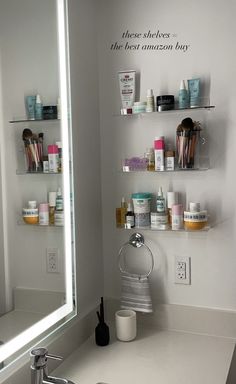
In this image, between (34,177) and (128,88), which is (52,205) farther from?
(128,88)

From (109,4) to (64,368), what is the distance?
1.42 metres

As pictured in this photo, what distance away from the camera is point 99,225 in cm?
190

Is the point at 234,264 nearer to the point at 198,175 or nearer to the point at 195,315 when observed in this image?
the point at 195,315

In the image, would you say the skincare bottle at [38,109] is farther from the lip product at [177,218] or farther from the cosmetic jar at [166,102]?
the lip product at [177,218]

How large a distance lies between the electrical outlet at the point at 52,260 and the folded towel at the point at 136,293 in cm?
34

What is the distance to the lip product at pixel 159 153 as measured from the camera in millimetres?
1729

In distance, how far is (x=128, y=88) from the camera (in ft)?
5.89

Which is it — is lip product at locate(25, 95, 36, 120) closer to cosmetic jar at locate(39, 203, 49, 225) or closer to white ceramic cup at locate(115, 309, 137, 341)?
cosmetic jar at locate(39, 203, 49, 225)

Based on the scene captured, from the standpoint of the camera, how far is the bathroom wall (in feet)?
5.55

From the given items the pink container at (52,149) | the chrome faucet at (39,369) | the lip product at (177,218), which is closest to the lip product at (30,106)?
the pink container at (52,149)

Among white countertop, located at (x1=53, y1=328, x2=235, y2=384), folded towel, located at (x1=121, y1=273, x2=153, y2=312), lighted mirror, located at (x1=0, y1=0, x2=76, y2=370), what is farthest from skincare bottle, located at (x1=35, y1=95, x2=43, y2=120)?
white countertop, located at (x1=53, y1=328, x2=235, y2=384)

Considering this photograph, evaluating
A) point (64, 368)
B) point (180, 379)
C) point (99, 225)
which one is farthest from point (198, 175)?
point (64, 368)

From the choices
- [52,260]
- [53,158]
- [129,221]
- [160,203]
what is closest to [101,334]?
[52,260]

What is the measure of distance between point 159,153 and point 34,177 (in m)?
0.50
